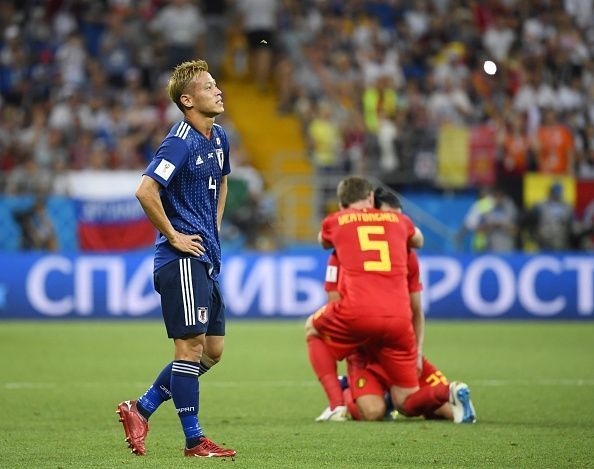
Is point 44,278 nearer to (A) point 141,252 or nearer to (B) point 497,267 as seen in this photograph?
(A) point 141,252

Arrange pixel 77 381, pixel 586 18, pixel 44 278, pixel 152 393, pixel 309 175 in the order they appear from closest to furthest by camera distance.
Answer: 1. pixel 152 393
2. pixel 77 381
3. pixel 44 278
4. pixel 309 175
5. pixel 586 18

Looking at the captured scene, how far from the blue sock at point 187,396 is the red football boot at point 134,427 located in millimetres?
300

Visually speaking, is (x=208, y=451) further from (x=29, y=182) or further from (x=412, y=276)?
(x=29, y=182)

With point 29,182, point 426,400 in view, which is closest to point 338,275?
point 426,400

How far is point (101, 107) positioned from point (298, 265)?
18.1 feet

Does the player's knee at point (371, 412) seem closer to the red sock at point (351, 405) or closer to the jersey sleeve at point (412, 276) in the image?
the red sock at point (351, 405)

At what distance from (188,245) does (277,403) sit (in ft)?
11.3

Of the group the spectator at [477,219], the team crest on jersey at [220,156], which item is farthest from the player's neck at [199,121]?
the spectator at [477,219]

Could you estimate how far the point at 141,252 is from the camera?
18.3 m

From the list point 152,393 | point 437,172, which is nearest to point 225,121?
point 437,172

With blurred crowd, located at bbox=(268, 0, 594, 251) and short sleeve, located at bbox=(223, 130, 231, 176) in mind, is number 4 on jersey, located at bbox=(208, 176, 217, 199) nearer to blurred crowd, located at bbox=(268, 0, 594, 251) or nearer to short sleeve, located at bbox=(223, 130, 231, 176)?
short sleeve, located at bbox=(223, 130, 231, 176)

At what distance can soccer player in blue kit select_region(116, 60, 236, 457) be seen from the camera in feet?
22.3

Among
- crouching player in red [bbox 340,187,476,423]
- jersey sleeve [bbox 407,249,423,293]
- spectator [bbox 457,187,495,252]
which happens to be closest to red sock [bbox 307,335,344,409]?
crouching player in red [bbox 340,187,476,423]

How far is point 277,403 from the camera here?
32.7ft
